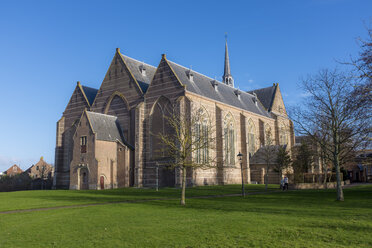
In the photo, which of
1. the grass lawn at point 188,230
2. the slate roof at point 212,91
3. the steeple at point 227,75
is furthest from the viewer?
the steeple at point 227,75

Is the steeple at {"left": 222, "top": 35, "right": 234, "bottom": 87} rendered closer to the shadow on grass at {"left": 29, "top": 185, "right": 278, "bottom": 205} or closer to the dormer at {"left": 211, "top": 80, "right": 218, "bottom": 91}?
the dormer at {"left": 211, "top": 80, "right": 218, "bottom": 91}

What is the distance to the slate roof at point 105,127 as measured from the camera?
1777 inches

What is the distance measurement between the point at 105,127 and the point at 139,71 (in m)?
11.9

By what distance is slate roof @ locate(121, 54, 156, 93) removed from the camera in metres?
50.3

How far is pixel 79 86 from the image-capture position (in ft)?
187

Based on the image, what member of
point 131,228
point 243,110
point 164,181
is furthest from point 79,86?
point 131,228

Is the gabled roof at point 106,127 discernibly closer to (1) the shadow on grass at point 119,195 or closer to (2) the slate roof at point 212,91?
(1) the shadow on grass at point 119,195

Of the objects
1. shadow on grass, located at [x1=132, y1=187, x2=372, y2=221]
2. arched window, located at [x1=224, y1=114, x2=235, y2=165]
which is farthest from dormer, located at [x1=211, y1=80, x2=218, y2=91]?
shadow on grass, located at [x1=132, y1=187, x2=372, y2=221]

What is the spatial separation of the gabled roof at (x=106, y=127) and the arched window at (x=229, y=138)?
15265 mm

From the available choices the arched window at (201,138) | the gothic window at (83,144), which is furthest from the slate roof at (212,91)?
the gothic window at (83,144)

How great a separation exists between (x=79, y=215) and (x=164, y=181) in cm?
2919

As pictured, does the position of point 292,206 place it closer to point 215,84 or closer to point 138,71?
point 215,84

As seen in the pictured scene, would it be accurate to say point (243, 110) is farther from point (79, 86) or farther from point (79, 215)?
point (79, 215)

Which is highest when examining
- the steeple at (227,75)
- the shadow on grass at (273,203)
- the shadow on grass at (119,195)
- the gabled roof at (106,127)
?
the steeple at (227,75)
